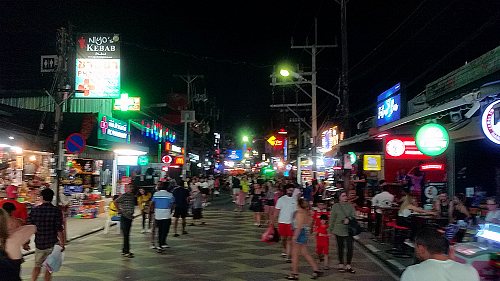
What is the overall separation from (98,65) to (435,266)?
20202mm

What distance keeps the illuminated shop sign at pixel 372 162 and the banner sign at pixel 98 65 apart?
1252 centimetres

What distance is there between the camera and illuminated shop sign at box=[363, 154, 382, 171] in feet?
85.0

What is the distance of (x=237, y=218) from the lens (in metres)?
25.1

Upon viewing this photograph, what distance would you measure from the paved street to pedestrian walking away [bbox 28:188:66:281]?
1825 mm

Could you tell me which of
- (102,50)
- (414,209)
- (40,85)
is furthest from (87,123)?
(414,209)

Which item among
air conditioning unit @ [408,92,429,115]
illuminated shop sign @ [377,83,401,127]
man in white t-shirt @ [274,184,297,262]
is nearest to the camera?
man in white t-shirt @ [274,184,297,262]

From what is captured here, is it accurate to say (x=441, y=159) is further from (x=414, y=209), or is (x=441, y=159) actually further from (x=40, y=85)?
(x=40, y=85)

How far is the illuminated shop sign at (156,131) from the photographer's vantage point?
134ft

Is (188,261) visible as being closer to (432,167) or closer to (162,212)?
(162,212)

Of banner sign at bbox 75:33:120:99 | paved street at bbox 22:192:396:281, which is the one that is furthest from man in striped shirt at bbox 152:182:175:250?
banner sign at bbox 75:33:120:99

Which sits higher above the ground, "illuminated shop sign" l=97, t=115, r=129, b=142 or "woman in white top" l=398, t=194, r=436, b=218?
"illuminated shop sign" l=97, t=115, r=129, b=142

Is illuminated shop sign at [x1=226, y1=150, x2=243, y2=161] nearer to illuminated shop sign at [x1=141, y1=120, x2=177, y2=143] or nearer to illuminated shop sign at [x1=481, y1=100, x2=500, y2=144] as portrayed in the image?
illuminated shop sign at [x1=141, y1=120, x2=177, y2=143]

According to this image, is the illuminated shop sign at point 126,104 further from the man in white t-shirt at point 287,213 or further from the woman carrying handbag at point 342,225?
the woman carrying handbag at point 342,225

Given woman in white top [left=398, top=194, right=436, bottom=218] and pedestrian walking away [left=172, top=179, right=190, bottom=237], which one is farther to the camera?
pedestrian walking away [left=172, top=179, right=190, bottom=237]
